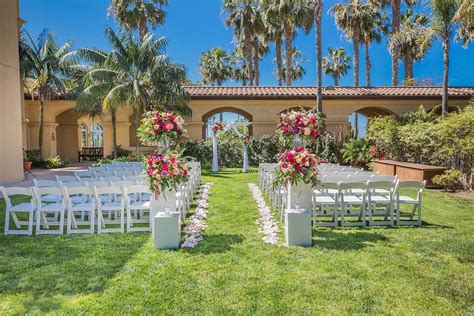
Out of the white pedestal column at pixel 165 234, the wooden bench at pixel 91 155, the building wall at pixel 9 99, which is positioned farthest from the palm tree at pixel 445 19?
the wooden bench at pixel 91 155

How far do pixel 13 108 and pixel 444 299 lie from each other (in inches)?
568

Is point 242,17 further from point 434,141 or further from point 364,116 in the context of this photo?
point 434,141

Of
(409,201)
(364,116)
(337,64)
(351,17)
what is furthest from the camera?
(337,64)

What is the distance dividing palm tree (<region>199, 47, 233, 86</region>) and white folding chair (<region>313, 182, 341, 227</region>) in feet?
107

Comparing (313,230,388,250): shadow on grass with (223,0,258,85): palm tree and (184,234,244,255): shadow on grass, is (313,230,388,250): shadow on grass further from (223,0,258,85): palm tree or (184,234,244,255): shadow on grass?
(223,0,258,85): palm tree

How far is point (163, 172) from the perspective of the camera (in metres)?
5.44

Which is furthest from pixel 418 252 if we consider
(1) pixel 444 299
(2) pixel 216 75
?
(2) pixel 216 75

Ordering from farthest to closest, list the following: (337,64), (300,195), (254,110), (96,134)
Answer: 1. (337,64)
2. (96,134)
3. (254,110)
4. (300,195)

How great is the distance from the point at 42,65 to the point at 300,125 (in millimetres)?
18300

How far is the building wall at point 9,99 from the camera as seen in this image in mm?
12711

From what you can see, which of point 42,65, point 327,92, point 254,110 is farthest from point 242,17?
point 42,65

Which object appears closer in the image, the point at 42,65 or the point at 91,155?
the point at 42,65

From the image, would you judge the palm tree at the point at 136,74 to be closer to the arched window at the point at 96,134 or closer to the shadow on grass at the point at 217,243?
the shadow on grass at the point at 217,243

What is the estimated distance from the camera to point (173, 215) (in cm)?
546
